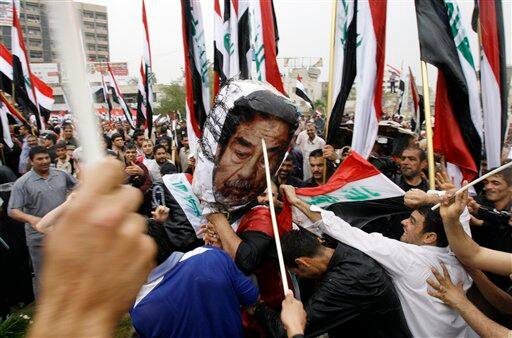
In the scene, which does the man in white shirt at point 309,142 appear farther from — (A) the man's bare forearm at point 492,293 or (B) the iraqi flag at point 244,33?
(A) the man's bare forearm at point 492,293

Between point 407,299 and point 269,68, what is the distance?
123 inches

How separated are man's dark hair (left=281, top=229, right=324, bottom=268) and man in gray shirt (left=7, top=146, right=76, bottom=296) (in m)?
3.12

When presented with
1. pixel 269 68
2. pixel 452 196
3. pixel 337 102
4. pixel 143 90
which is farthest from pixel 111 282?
pixel 143 90

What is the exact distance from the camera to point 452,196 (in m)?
1.95

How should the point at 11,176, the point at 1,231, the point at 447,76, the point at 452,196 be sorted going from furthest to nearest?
the point at 11,176 → the point at 1,231 → the point at 447,76 → the point at 452,196

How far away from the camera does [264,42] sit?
4703 millimetres

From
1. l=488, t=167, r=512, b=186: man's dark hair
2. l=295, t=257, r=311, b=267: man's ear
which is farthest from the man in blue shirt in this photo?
l=488, t=167, r=512, b=186: man's dark hair

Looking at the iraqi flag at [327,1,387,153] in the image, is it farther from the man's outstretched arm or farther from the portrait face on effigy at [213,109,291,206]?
the man's outstretched arm

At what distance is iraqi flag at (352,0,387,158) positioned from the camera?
12.6ft

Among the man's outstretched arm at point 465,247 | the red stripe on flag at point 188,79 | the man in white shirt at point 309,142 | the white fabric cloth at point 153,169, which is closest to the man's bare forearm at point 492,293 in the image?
the man's outstretched arm at point 465,247

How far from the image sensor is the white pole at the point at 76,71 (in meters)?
0.67

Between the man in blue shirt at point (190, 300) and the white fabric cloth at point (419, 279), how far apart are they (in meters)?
0.72

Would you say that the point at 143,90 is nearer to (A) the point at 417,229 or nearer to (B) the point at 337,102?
(B) the point at 337,102

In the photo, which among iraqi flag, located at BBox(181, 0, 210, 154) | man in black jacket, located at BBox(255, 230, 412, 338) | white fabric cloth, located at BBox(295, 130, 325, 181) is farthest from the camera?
white fabric cloth, located at BBox(295, 130, 325, 181)
